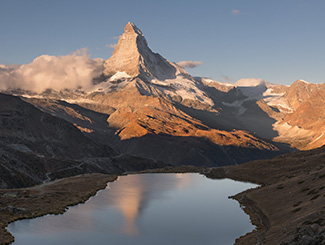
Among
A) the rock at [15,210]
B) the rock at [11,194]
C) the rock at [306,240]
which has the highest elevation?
the rock at [11,194]

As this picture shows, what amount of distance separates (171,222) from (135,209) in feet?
71.8

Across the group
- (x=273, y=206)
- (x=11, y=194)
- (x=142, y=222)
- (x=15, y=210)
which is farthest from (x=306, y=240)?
(x=11, y=194)

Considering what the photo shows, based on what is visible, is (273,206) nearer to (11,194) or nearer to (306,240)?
(306,240)

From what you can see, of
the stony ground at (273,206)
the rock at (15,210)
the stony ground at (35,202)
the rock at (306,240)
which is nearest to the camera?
the rock at (306,240)

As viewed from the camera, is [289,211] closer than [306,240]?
No

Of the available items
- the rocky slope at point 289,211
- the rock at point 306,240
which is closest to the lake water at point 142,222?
the rocky slope at point 289,211

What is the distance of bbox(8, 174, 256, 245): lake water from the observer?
8812 centimetres

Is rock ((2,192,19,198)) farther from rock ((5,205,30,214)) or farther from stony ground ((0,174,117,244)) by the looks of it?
rock ((5,205,30,214))

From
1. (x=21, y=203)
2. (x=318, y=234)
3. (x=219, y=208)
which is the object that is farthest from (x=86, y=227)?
(x=318, y=234)

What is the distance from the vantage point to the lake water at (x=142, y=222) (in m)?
88.1

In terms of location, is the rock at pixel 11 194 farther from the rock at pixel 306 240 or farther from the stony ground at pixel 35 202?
the rock at pixel 306 240

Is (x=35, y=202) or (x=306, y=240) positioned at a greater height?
(x=35, y=202)

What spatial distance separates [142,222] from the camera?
351 feet

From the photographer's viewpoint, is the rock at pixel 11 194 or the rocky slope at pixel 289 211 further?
the rock at pixel 11 194
